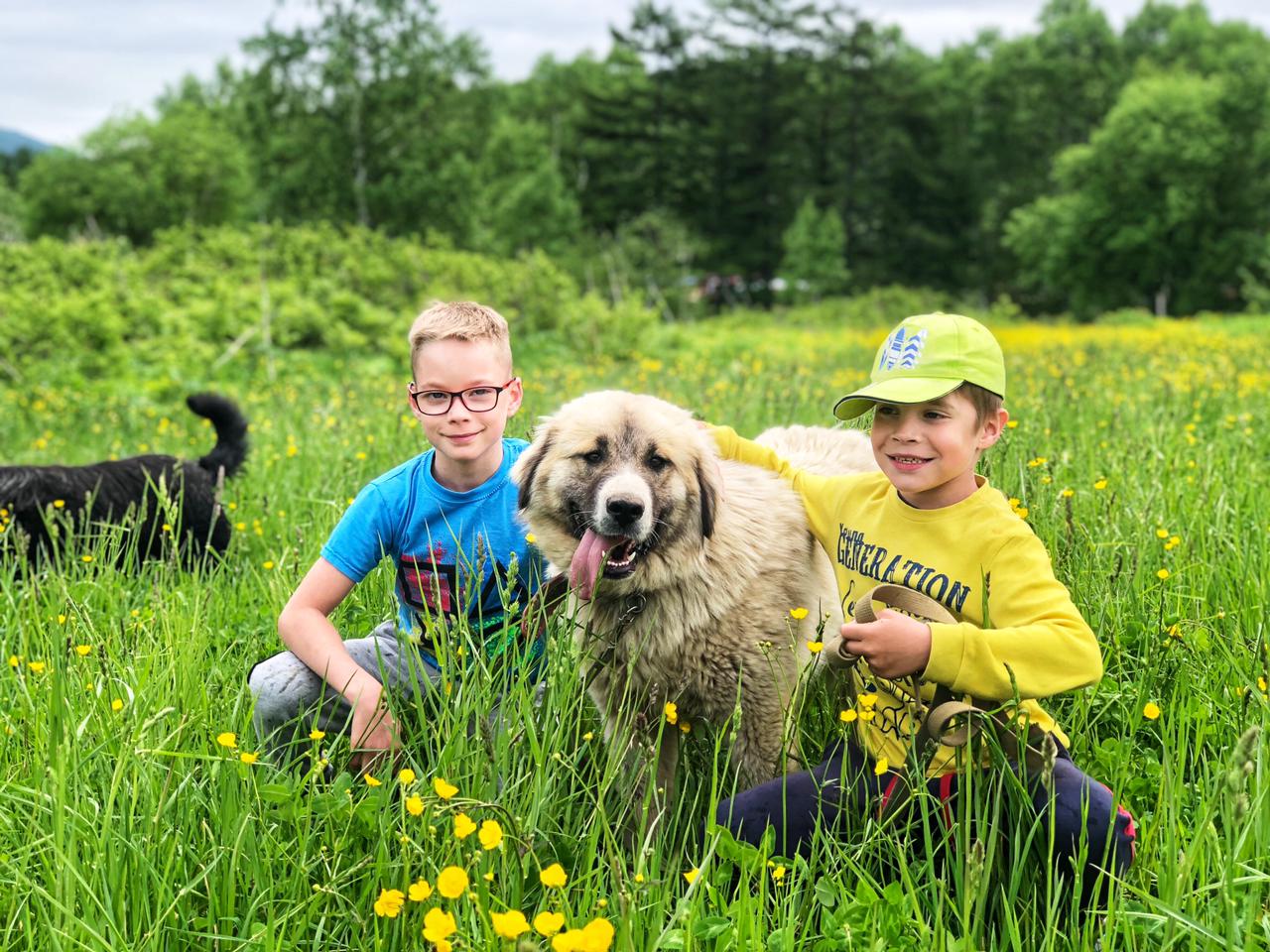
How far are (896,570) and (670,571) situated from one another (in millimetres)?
736

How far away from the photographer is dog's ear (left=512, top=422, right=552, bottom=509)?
2816 mm

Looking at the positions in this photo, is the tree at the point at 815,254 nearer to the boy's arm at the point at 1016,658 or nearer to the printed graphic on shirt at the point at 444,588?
the printed graphic on shirt at the point at 444,588

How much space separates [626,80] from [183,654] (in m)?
56.3

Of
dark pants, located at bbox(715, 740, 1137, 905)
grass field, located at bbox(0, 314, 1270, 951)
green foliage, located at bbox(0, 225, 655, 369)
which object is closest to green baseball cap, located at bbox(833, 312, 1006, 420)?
grass field, located at bbox(0, 314, 1270, 951)

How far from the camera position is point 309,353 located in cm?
1230

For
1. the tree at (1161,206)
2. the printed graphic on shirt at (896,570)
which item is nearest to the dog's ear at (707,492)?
the printed graphic on shirt at (896,570)

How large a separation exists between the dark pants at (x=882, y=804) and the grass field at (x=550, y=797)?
7 centimetres

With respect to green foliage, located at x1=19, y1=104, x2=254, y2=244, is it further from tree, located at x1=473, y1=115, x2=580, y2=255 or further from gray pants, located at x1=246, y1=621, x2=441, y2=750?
gray pants, located at x1=246, y1=621, x2=441, y2=750

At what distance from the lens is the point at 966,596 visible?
6.89 ft

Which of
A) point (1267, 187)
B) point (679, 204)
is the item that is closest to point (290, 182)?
point (679, 204)

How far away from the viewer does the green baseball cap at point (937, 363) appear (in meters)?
2.10

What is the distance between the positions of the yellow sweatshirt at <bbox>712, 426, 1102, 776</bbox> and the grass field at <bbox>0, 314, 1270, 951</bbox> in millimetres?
249

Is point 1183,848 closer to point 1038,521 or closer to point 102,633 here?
point 1038,521

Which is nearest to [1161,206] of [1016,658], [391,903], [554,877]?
[1016,658]
